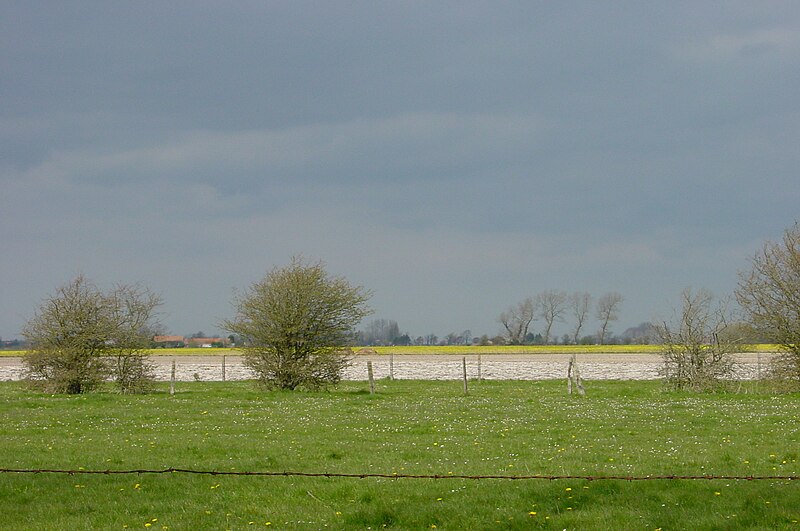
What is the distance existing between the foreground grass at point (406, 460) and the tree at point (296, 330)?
7.71 m

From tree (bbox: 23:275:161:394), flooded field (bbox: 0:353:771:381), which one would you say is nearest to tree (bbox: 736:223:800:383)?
flooded field (bbox: 0:353:771:381)

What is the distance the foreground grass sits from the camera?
450 inches

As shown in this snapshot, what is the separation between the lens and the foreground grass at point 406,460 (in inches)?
450

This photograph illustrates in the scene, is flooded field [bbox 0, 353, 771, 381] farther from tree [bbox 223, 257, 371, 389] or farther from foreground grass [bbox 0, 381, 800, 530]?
foreground grass [bbox 0, 381, 800, 530]

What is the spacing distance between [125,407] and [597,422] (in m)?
17.4

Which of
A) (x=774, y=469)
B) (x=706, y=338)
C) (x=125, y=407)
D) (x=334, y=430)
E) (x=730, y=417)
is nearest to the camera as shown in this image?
(x=774, y=469)

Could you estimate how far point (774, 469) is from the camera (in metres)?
14.4

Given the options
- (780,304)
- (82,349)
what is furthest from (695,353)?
(82,349)

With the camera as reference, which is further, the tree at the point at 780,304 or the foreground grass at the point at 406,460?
the tree at the point at 780,304

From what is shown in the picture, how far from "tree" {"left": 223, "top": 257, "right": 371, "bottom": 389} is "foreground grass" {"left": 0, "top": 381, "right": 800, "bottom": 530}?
7.71 metres

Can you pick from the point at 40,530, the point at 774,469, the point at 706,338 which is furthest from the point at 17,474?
the point at 706,338

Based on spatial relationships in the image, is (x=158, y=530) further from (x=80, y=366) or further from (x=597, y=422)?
(x=80, y=366)

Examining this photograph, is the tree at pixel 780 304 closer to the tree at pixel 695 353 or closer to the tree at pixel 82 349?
the tree at pixel 695 353

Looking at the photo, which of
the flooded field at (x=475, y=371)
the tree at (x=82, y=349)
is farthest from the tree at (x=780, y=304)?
the tree at (x=82, y=349)
